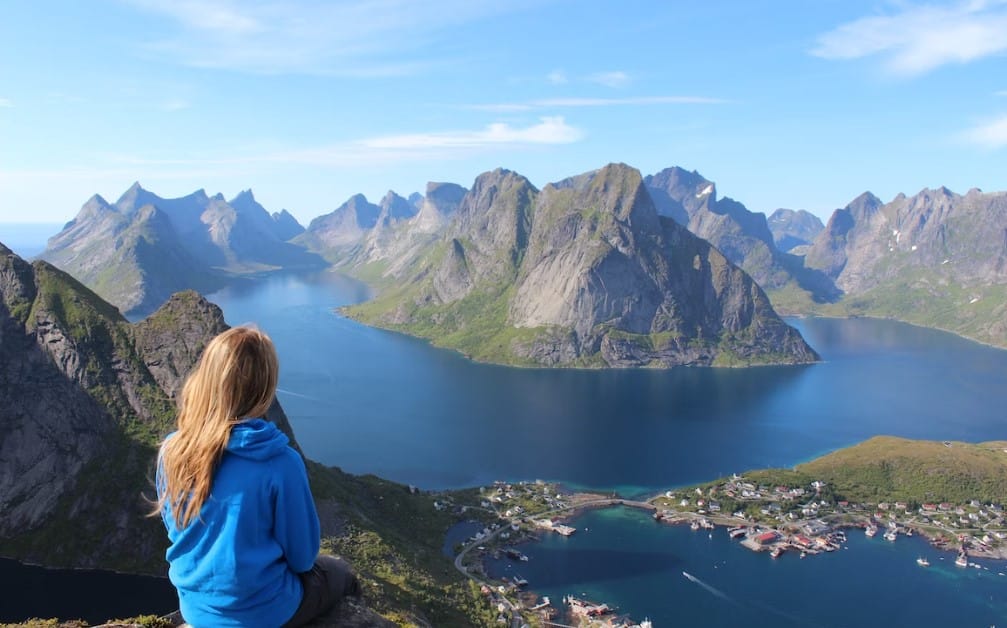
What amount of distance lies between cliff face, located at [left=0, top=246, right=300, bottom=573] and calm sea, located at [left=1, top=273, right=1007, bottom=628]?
69.9 ft

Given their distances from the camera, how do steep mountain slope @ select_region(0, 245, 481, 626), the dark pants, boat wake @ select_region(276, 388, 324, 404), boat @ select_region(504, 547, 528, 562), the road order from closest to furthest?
the dark pants
the road
steep mountain slope @ select_region(0, 245, 481, 626)
boat @ select_region(504, 547, 528, 562)
boat wake @ select_region(276, 388, 324, 404)

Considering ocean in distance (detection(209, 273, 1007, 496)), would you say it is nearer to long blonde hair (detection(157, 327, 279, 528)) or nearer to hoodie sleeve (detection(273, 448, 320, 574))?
long blonde hair (detection(157, 327, 279, 528))

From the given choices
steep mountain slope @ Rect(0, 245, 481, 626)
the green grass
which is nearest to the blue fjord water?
the green grass

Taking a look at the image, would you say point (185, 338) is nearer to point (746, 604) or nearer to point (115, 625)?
point (746, 604)

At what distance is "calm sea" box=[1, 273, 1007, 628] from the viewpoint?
6994 cm

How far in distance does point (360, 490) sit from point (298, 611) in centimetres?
7424

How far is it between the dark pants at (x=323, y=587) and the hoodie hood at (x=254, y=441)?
5.49ft

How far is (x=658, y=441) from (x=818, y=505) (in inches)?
1294

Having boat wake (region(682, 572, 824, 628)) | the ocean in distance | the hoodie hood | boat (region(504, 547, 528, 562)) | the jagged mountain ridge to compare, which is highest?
the hoodie hood

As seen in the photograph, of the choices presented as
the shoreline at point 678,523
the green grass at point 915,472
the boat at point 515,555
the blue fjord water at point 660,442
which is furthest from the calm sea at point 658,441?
the green grass at point 915,472

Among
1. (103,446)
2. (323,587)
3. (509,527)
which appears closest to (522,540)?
(509,527)

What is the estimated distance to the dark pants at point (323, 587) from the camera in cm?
706

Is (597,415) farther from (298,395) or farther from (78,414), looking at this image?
(78,414)

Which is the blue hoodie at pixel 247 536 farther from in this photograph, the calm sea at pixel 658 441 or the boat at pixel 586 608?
the boat at pixel 586 608
